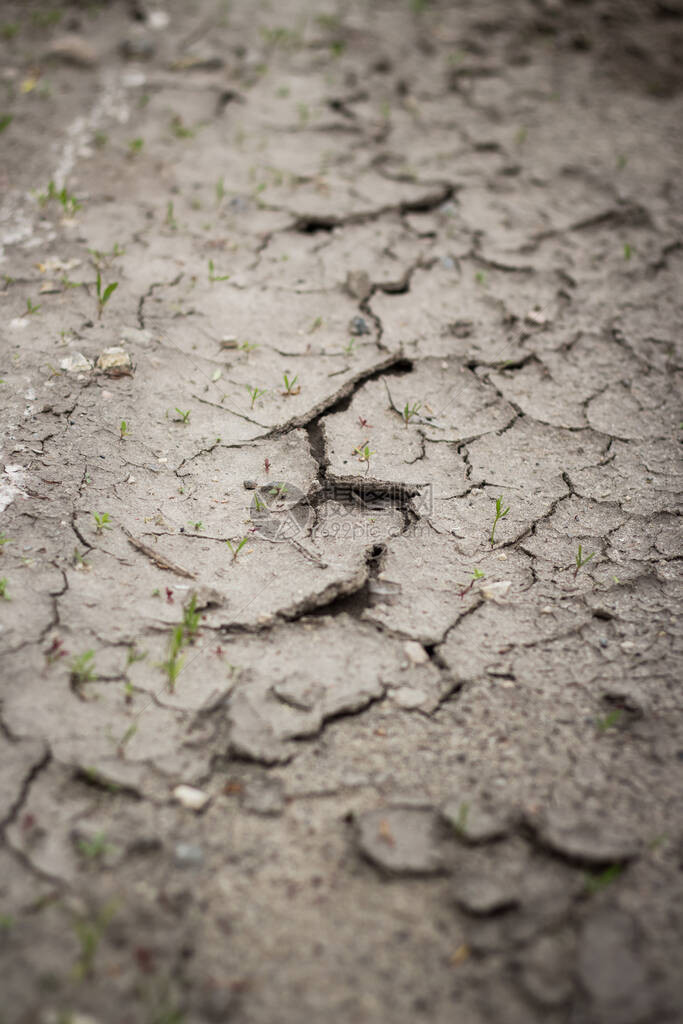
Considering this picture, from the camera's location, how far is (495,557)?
7.01ft

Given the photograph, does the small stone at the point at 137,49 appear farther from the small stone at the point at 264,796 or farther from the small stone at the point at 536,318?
the small stone at the point at 264,796

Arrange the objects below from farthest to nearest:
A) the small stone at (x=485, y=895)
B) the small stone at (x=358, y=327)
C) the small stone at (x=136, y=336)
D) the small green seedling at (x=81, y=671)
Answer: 1. the small stone at (x=358, y=327)
2. the small stone at (x=136, y=336)
3. the small green seedling at (x=81, y=671)
4. the small stone at (x=485, y=895)

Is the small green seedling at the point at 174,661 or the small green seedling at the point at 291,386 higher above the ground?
the small green seedling at the point at 291,386

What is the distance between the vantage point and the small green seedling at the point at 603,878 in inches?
57.7

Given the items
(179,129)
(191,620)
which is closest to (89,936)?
(191,620)

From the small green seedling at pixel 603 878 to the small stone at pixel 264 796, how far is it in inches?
25.4

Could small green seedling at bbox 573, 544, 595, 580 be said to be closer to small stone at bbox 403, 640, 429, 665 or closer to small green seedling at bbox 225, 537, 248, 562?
small stone at bbox 403, 640, 429, 665

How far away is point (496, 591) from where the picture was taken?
2.04 meters

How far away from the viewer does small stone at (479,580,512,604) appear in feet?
6.65

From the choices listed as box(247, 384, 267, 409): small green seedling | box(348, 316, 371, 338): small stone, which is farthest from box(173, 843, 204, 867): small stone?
box(348, 316, 371, 338): small stone

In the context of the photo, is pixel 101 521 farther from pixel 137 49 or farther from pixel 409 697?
pixel 137 49

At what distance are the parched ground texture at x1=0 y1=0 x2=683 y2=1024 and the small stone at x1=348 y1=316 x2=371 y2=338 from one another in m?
0.02

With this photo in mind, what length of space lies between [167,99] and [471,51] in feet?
6.21

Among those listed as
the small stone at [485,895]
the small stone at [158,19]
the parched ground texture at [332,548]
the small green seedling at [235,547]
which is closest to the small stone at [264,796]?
the parched ground texture at [332,548]
